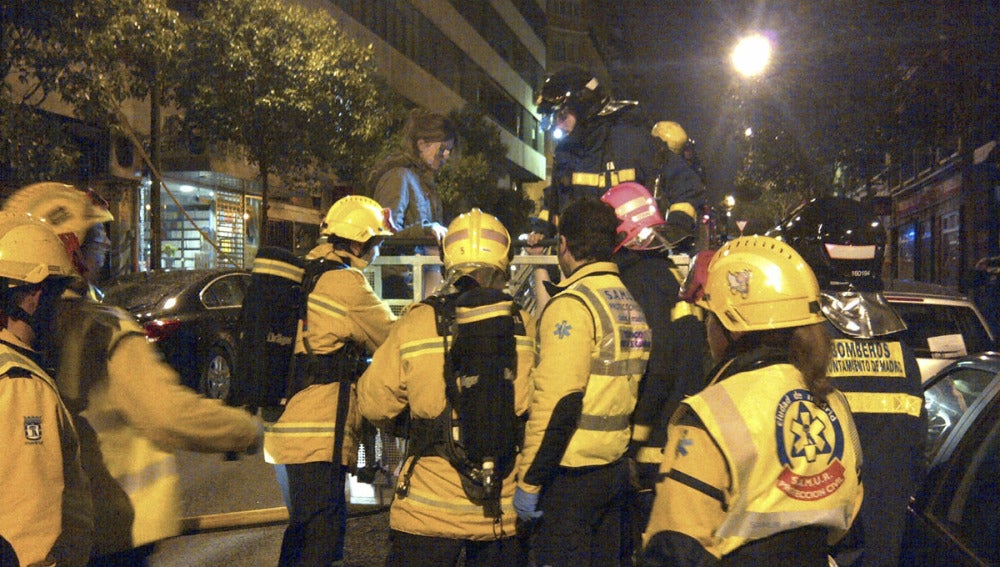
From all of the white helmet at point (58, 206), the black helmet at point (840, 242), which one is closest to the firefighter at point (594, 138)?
the black helmet at point (840, 242)

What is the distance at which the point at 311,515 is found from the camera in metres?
4.19

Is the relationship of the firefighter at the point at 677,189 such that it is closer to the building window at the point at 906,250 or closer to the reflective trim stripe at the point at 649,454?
→ the reflective trim stripe at the point at 649,454

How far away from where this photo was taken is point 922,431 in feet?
11.6

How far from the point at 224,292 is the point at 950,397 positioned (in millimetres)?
9698

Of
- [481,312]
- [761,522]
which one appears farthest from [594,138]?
[761,522]

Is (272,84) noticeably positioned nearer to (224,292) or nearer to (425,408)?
(224,292)

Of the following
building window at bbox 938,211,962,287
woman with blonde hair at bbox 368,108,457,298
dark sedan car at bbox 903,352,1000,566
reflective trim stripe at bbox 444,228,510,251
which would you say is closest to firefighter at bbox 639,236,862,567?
dark sedan car at bbox 903,352,1000,566

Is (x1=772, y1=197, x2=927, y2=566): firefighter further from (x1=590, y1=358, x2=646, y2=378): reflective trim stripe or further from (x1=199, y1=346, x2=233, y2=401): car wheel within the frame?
(x1=199, y1=346, x2=233, y2=401): car wheel

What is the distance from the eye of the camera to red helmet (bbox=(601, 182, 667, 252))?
15.4ft

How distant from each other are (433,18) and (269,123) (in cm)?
2095

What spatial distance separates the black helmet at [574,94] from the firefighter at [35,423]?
380cm

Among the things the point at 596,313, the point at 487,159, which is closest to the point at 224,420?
the point at 596,313

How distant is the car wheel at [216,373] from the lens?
1132 centimetres

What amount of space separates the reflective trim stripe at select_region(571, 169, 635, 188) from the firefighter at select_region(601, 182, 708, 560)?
973mm
